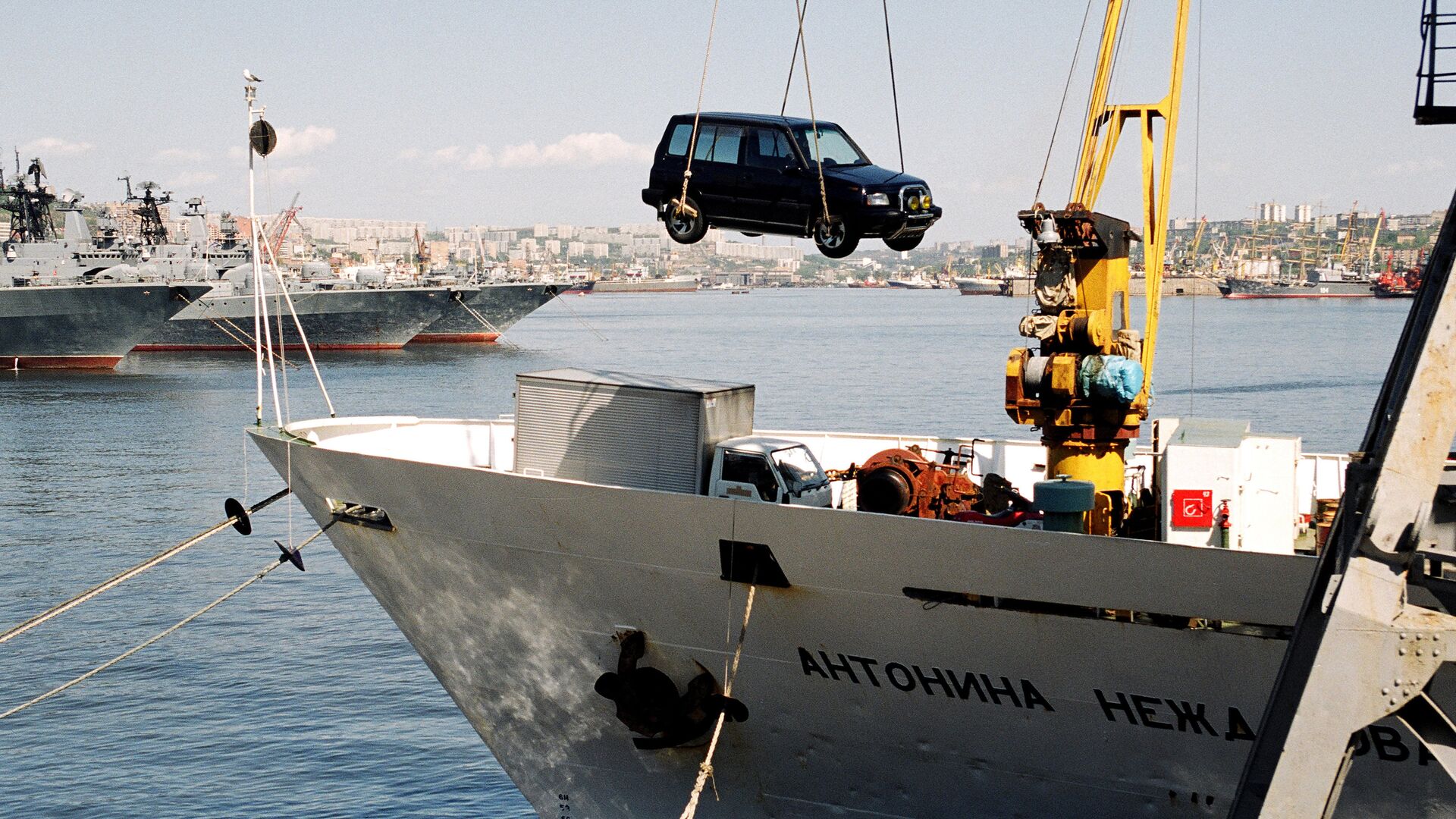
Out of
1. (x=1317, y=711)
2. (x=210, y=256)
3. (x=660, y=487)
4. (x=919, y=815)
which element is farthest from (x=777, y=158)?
(x=210, y=256)

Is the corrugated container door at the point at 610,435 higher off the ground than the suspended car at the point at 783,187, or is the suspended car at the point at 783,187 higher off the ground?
the suspended car at the point at 783,187

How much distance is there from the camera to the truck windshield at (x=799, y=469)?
15.0 metres

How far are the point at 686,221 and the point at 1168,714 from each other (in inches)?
289

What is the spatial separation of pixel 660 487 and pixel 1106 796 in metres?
5.71

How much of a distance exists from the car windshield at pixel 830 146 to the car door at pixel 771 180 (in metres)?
0.17

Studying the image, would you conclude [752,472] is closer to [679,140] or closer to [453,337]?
[679,140]

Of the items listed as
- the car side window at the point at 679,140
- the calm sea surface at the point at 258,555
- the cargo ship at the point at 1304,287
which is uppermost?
the car side window at the point at 679,140

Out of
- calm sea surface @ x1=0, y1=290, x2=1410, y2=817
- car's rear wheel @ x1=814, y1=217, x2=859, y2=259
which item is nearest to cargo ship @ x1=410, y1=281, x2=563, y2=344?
calm sea surface @ x1=0, y1=290, x2=1410, y2=817

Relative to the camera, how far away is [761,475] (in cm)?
1477

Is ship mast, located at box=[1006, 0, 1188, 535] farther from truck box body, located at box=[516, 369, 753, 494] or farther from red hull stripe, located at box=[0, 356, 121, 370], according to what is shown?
red hull stripe, located at box=[0, 356, 121, 370]

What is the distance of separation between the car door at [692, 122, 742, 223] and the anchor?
4.90 m

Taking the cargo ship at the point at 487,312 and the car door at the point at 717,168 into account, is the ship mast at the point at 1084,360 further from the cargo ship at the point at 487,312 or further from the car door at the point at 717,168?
the cargo ship at the point at 487,312

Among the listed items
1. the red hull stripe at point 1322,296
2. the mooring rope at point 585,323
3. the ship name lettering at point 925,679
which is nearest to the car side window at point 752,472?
the ship name lettering at point 925,679

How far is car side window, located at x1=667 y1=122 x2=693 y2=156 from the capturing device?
15406 mm
